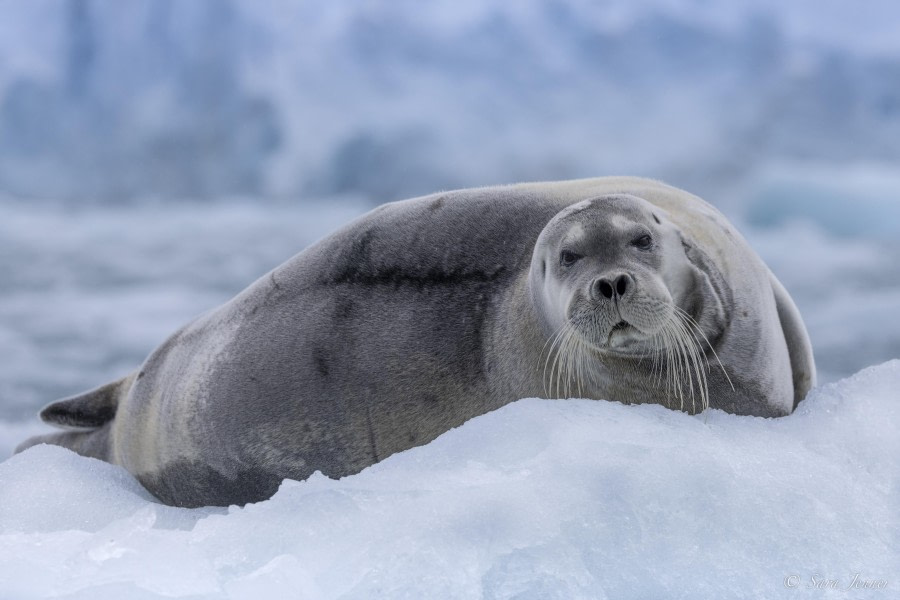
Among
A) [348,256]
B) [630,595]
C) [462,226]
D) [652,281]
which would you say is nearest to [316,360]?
[348,256]

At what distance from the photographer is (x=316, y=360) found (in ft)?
14.5

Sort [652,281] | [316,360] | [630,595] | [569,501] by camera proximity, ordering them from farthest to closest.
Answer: [316,360]
[652,281]
[569,501]
[630,595]

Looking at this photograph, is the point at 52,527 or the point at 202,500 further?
the point at 202,500

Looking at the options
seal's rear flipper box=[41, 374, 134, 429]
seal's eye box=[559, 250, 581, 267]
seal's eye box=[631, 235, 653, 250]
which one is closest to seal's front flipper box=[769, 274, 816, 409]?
seal's eye box=[631, 235, 653, 250]

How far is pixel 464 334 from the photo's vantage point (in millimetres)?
4277

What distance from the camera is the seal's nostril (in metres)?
3.57

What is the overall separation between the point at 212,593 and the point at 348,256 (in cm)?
183

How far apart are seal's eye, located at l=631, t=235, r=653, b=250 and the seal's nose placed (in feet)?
0.72

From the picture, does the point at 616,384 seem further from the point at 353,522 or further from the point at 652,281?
the point at 353,522

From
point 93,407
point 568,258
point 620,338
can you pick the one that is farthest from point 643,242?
point 93,407

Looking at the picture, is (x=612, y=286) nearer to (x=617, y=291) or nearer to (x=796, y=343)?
(x=617, y=291)

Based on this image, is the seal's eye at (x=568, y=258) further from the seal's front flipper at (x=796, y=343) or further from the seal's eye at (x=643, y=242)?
the seal's front flipper at (x=796, y=343)

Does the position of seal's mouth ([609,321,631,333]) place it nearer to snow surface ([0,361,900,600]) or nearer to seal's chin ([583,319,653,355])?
seal's chin ([583,319,653,355])

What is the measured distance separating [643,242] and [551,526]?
43.0 inches
